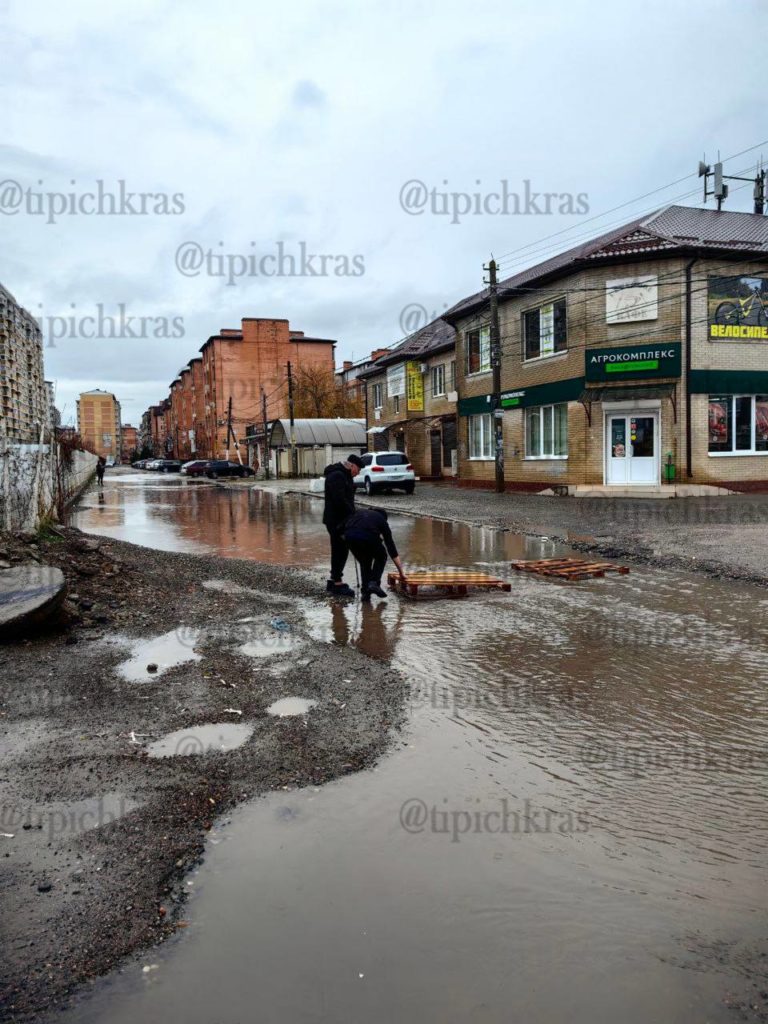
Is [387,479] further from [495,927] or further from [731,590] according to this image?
[495,927]

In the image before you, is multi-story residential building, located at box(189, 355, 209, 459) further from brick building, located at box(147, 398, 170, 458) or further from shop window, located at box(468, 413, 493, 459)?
shop window, located at box(468, 413, 493, 459)

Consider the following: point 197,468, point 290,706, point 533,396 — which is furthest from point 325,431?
point 290,706

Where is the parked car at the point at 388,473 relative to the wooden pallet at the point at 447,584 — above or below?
above

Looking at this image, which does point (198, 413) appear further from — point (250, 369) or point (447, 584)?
point (447, 584)

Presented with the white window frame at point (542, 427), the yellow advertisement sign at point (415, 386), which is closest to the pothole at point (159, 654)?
the white window frame at point (542, 427)

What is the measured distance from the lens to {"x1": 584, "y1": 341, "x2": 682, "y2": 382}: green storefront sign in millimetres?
22656

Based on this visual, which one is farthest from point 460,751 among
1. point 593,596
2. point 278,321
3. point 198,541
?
point 278,321

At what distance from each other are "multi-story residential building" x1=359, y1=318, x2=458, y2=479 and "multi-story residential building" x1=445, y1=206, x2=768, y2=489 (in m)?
10.2

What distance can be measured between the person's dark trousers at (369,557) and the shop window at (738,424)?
57.1ft

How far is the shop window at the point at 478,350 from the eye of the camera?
99.4 ft

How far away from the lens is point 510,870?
3250 millimetres

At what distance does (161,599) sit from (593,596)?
496cm

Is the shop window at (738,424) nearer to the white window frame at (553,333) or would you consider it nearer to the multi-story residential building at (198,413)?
the white window frame at (553,333)

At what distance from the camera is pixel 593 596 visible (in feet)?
29.1
